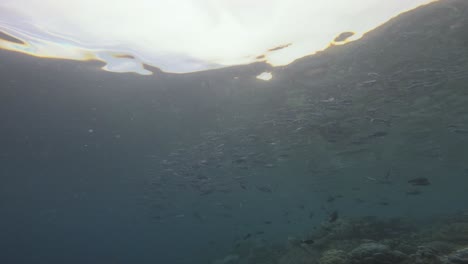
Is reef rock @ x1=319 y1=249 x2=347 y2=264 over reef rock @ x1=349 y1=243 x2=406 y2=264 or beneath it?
beneath

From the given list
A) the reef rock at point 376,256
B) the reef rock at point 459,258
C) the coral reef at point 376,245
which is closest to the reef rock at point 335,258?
the coral reef at point 376,245

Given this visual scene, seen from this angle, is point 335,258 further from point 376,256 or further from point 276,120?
point 276,120

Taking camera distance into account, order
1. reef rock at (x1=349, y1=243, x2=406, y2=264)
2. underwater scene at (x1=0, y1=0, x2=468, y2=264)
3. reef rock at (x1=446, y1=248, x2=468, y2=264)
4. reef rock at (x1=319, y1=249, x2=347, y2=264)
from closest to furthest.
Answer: reef rock at (x1=446, y1=248, x2=468, y2=264)
reef rock at (x1=349, y1=243, x2=406, y2=264)
reef rock at (x1=319, y1=249, x2=347, y2=264)
underwater scene at (x1=0, y1=0, x2=468, y2=264)

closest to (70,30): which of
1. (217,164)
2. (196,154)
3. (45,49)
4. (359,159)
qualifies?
(45,49)

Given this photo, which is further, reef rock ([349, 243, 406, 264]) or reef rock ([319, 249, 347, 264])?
reef rock ([319, 249, 347, 264])

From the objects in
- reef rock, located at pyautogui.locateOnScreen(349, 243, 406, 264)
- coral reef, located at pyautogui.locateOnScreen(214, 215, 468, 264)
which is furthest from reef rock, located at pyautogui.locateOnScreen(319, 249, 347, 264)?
reef rock, located at pyautogui.locateOnScreen(349, 243, 406, 264)

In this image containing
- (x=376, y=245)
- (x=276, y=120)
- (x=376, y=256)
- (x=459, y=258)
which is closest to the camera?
(x=459, y=258)

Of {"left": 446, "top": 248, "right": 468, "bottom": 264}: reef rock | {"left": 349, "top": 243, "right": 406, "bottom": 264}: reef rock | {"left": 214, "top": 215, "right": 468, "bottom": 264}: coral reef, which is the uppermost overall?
{"left": 446, "top": 248, "right": 468, "bottom": 264}: reef rock

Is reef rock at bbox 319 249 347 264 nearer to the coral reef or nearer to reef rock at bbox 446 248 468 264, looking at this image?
the coral reef

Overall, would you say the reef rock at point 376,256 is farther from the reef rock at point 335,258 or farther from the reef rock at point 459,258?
the reef rock at point 459,258

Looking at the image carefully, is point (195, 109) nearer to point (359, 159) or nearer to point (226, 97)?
point (226, 97)

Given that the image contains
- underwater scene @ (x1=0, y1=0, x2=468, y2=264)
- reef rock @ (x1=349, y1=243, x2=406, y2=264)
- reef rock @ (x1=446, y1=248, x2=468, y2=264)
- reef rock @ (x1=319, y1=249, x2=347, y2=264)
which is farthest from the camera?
underwater scene @ (x1=0, y1=0, x2=468, y2=264)

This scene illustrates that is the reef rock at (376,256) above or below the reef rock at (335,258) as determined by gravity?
above

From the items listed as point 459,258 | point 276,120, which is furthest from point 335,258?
point 276,120
